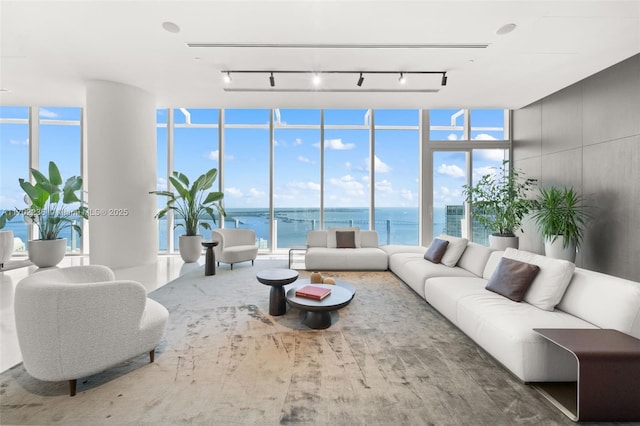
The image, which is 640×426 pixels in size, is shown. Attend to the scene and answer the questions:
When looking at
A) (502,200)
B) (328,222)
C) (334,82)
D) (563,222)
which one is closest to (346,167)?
(328,222)

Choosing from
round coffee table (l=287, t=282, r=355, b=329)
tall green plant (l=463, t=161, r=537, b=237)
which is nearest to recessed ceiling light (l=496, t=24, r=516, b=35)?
tall green plant (l=463, t=161, r=537, b=237)

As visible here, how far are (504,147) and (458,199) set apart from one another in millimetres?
1569

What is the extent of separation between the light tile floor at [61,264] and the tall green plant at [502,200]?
451 cm

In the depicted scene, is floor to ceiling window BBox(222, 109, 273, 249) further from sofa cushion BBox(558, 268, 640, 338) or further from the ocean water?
sofa cushion BBox(558, 268, 640, 338)

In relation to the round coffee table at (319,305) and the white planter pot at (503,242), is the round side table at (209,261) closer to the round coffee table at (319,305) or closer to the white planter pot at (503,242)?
the round coffee table at (319,305)

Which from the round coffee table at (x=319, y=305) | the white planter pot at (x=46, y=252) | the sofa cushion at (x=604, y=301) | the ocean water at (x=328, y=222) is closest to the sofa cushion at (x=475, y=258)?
the sofa cushion at (x=604, y=301)

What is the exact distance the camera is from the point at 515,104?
19.2 feet

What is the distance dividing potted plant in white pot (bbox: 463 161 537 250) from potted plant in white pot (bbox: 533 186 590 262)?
605 millimetres

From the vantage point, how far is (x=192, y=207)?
19.0 ft

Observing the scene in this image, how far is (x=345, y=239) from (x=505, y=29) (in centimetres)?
388

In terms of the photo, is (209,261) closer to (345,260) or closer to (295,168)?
(345,260)

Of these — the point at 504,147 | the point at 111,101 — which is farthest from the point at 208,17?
the point at 504,147

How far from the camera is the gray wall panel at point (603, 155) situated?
399cm

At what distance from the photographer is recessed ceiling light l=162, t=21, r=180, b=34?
3203 mm
